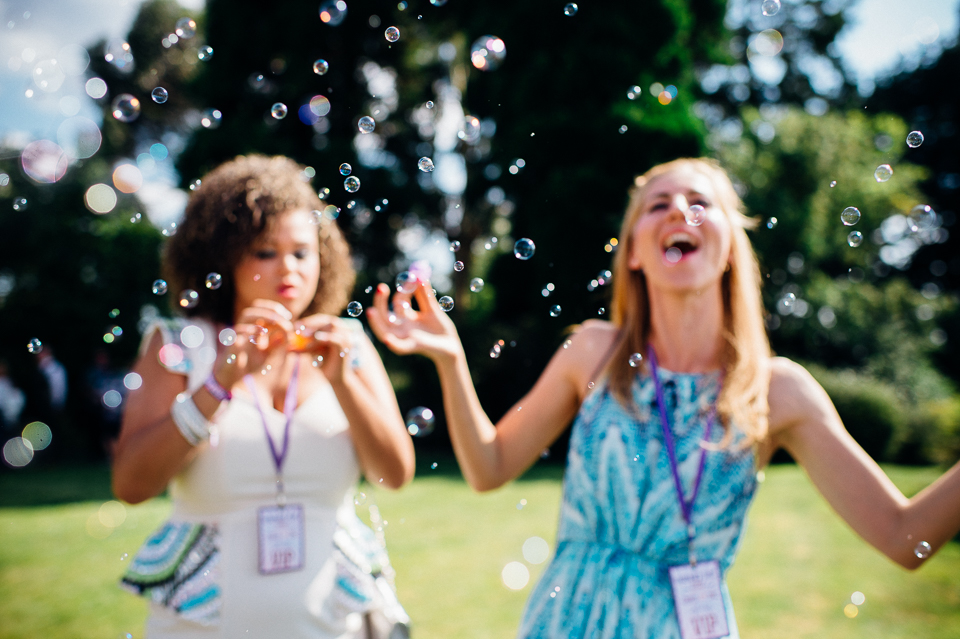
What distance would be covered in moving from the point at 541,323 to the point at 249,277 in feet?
28.3

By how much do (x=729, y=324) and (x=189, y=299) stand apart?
4.85 ft

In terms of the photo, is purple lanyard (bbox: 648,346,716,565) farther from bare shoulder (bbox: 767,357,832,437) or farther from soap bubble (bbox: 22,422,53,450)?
soap bubble (bbox: 22,422,53,450)

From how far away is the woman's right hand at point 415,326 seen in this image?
5.33 feet

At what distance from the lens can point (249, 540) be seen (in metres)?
1.62

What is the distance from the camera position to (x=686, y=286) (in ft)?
5.13

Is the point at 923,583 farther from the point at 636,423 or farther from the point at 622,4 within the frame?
the point at 622,4

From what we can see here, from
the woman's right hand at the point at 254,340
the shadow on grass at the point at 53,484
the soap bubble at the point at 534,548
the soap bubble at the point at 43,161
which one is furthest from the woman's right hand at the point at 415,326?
the shadow on grass at the point at 53,484

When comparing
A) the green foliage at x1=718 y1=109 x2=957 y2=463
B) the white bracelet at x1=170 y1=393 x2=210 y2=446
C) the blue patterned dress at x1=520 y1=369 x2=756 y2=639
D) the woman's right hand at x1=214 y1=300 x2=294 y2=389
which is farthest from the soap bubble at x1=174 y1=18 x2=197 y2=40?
the green foliage at x1=718 y1=109 x2=957 y2=463

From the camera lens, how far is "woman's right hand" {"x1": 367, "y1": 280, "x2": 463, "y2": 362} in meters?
1.63

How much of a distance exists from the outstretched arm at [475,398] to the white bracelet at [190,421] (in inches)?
18.2

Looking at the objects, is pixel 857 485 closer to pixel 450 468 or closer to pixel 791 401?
pixel 791 401

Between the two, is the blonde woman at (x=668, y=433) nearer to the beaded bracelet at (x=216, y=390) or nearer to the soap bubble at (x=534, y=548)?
the beaded bracelet at (x=216, y=390)

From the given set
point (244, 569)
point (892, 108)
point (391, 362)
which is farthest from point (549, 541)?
point (892, 108)

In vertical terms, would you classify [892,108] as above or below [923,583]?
above
